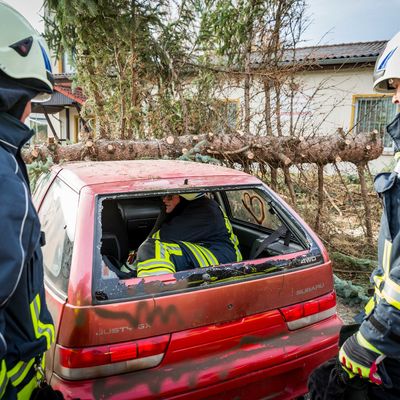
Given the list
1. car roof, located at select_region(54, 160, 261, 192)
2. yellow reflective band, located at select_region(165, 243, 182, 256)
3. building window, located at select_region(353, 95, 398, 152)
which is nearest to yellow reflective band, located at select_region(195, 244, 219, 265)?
yellow reflective band, located at select_region(165, 243, 182, 256)

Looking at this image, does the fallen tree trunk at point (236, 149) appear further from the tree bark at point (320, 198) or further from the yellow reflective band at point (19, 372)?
the yellow reflective band at point (19, 372)

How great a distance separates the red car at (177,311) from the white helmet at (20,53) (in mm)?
720

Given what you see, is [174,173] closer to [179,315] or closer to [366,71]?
[179,315]

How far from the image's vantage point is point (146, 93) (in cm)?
733

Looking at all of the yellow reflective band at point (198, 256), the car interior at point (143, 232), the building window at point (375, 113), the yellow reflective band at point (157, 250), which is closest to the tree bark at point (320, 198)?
the car interior at point (143, 232)

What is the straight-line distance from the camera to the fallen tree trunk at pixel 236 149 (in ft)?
16.2

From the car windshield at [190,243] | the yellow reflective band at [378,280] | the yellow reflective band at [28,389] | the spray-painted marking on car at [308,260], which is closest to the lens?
the yellow reflective band at [28,389]

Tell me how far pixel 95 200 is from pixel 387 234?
4.66 feet

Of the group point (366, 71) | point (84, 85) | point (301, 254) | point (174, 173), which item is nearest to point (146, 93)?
point (84, 85)

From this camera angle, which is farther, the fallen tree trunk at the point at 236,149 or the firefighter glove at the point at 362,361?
the fallen tree trunk at the point at 236,149

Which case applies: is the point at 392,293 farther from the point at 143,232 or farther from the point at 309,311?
the point at 143,232

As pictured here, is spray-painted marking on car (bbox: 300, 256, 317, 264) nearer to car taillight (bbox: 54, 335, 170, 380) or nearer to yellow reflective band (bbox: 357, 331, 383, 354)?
yellow reflective band (bbox: 357, 331, 383, 354)

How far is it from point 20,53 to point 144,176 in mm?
1054

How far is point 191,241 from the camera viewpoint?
2740 mm
